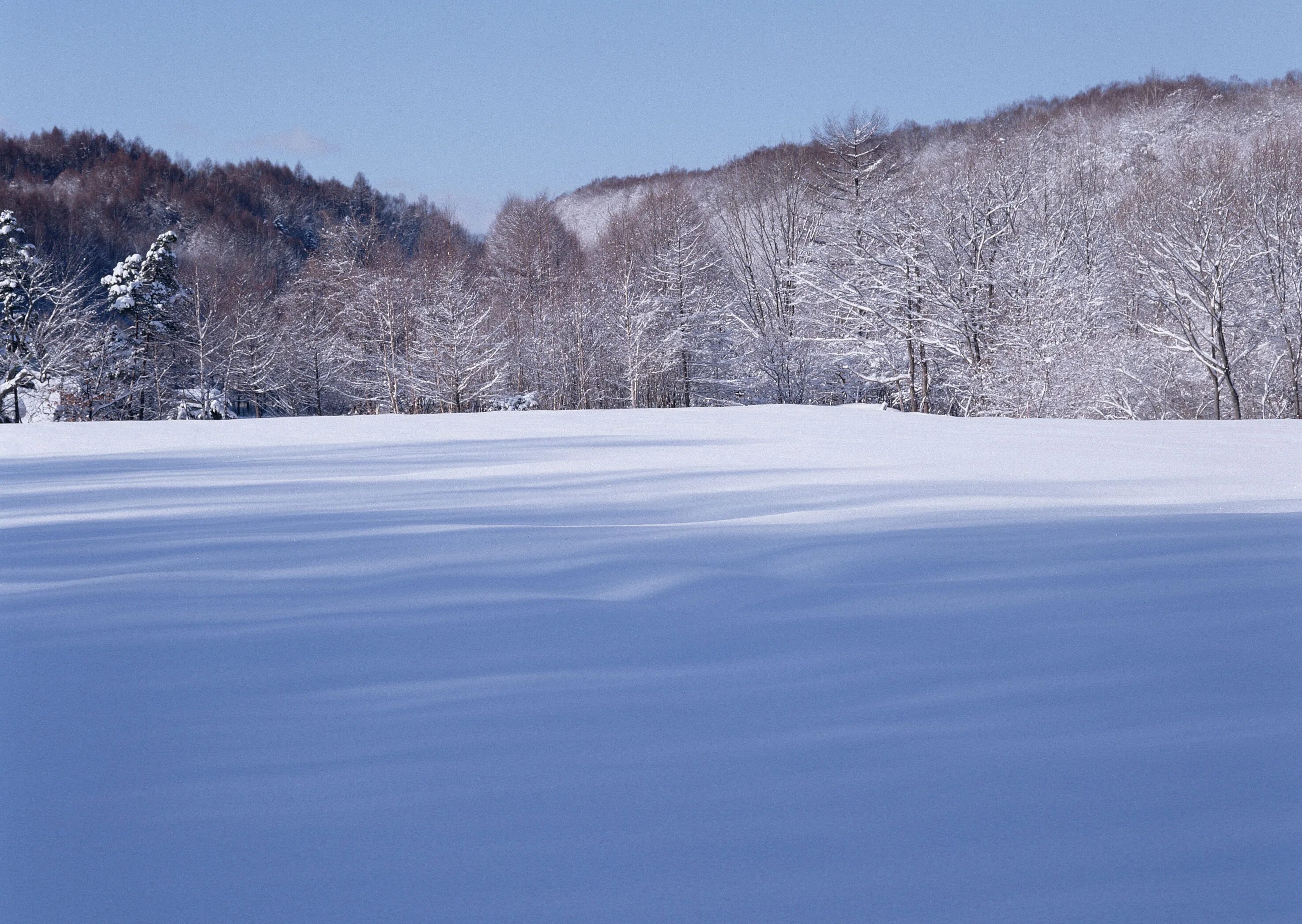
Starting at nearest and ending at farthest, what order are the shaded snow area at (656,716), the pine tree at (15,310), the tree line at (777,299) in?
the shaded snow area at (656,716)
the tree line at (777,299)
the pine tree at (15,310)

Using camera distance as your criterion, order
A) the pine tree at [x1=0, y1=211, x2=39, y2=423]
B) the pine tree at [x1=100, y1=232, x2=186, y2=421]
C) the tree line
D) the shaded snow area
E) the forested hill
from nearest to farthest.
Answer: the shaded snow area
the tree line
the pine tree at [x1=0, y1=211, x2=39, y2=423]
the pine tree at [x1=100, y1=232, x2=186, y2=421]
the forested hill

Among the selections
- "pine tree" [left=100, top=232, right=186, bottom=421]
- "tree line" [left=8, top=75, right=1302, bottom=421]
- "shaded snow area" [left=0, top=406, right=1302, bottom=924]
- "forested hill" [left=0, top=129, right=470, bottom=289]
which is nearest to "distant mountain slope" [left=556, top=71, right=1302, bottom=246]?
"tree line" [left=8, top=75, right=1302, bottom=421]

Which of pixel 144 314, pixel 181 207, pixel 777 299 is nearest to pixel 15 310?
pixel 144 314

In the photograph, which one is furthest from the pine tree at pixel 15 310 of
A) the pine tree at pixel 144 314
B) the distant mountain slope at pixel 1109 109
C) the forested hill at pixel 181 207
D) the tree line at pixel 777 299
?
the distant mountain slope at pixel 1109 109

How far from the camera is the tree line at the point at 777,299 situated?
19688 millimetres

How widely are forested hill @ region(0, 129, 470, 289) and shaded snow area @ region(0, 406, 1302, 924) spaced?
33901 mm

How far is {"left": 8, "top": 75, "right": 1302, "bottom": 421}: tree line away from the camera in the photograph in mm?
19688

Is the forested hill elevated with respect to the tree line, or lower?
elevated

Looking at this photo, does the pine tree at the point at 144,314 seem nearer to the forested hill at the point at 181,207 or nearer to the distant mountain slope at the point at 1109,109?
the forested hill at the point at 181,207

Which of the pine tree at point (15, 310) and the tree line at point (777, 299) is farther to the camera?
the pine tree at point (15, 310)

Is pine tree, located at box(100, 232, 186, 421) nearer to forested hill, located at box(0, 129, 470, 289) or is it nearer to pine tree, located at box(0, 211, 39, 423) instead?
pine tree, located at box(0, 211, 39, 423)

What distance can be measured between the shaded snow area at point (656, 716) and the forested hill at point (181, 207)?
33901 millimetres

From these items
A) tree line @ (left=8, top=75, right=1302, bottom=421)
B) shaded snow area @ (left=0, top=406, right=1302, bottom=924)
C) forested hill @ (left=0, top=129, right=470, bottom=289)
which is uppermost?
forested hill @ (left=0, top=129, right=470, bottom=289)

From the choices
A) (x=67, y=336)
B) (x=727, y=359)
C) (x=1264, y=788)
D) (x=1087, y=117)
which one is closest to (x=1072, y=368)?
(x=727, y=359)
